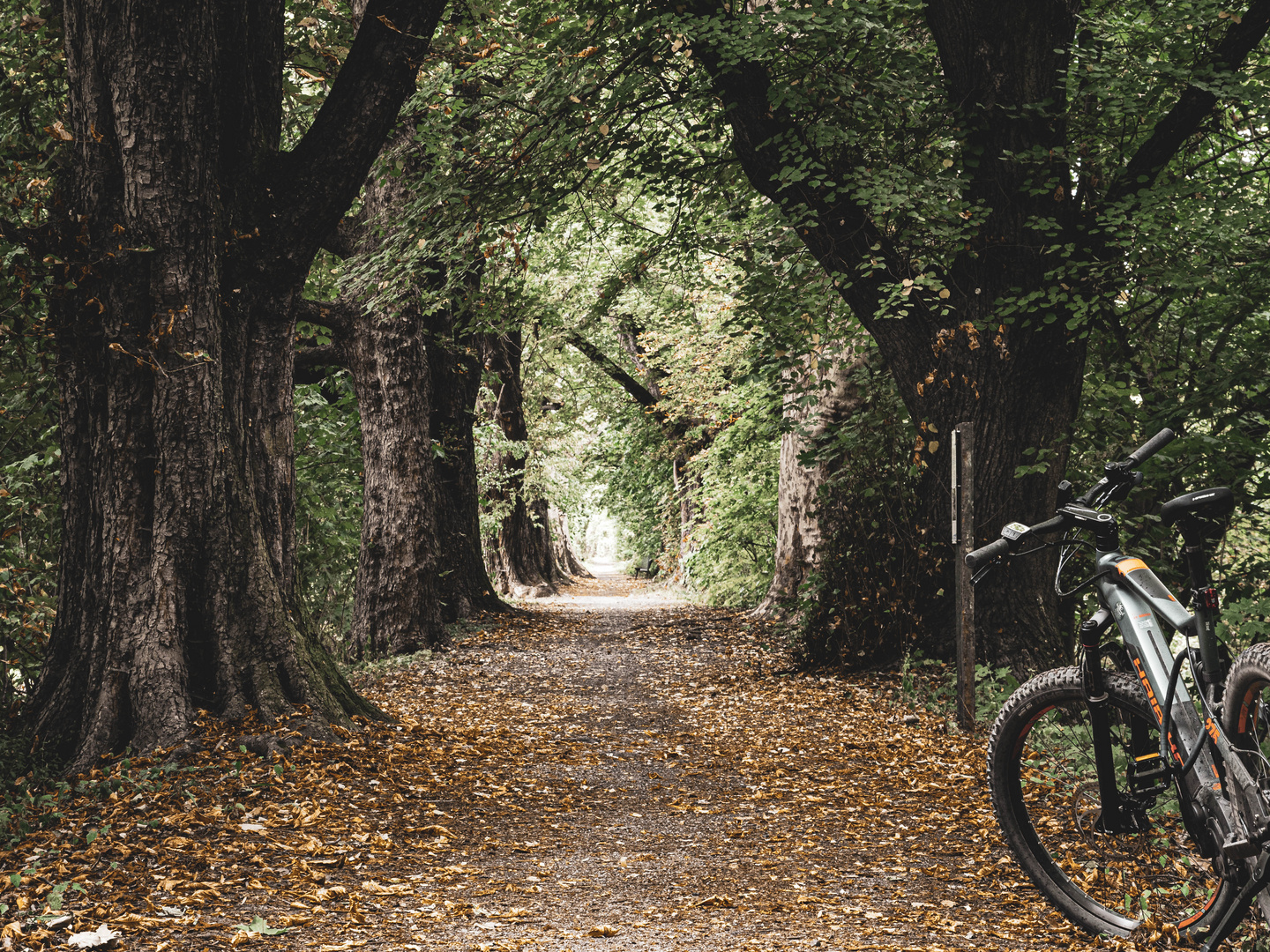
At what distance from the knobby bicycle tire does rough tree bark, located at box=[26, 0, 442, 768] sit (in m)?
3.96

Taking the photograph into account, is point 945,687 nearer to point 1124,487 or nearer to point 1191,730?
point 1124,487

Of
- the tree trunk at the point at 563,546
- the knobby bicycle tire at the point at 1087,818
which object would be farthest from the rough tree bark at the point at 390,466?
the tree trunk at the point at 563,546

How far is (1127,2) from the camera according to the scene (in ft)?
25.5

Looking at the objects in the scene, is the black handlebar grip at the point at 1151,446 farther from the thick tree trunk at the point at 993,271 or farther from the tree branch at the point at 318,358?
the tree branch at the point at 318,358

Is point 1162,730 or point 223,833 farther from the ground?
point 1162,730

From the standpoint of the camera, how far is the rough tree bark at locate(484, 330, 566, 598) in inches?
814

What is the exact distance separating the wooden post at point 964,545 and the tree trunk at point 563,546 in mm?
26738

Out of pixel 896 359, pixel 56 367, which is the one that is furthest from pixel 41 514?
pixel 896 359

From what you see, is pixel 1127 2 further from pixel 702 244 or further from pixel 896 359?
pixel 702 244

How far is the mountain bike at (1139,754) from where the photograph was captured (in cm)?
288

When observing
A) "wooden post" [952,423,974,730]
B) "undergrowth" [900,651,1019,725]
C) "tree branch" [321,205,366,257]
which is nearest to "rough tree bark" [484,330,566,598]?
"tree branch" [321,205,366,257]

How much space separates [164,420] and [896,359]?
5.50 m

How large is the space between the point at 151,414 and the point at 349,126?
2134 millimetres

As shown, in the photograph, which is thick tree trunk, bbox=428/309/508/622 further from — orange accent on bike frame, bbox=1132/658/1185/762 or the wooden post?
orange accent on bike frame, bbox=1132/658/1185/762
